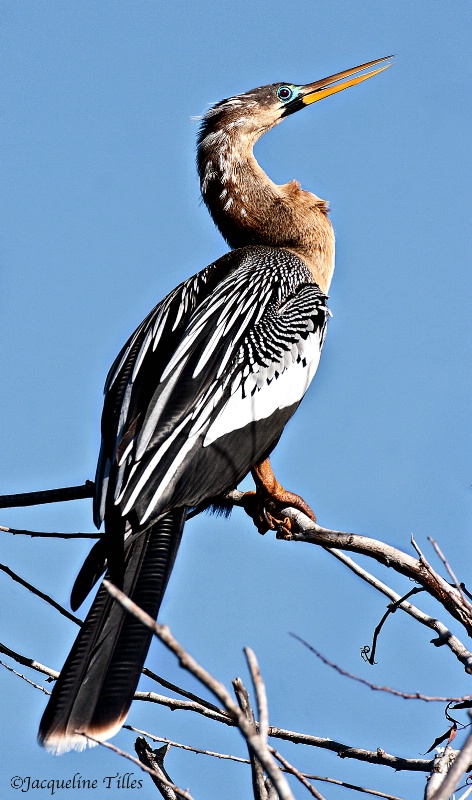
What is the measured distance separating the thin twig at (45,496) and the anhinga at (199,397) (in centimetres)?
20

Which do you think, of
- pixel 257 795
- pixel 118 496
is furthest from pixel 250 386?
pixel 257 795

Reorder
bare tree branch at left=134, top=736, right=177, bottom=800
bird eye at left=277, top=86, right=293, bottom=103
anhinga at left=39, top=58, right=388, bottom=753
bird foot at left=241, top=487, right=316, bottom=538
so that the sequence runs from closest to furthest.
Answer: bare tree branch at left=134, top=736, right=177, bottom=800, anhinga at left=39, top=58, right=388, bottom=753, bird foot at left=241, top=487, right=316, bottom=538, bird eye at left=277, top=86, right=293, bottom=103

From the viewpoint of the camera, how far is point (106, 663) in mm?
3139

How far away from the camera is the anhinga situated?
10.4 feet

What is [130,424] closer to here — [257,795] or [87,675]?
[87,675]

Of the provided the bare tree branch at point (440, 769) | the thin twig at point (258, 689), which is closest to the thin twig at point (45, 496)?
the bare tree branch at point (440, 769)

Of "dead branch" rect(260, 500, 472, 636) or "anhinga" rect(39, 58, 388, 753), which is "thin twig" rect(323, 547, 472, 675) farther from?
"anhinga" rect(39, 58, 388, 753)

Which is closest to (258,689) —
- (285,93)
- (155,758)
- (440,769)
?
(440,769)

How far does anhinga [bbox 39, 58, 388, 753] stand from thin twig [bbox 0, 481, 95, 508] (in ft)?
0.66

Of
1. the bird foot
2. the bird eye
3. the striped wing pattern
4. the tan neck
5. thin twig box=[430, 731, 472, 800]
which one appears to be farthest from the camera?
the bird eye

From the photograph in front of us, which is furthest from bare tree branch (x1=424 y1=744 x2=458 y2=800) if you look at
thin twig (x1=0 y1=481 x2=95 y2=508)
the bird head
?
the bird head

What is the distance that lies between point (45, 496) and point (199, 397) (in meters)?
0.75

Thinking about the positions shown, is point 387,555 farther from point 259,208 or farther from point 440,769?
point 259,208

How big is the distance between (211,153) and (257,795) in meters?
4.20
